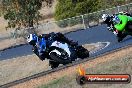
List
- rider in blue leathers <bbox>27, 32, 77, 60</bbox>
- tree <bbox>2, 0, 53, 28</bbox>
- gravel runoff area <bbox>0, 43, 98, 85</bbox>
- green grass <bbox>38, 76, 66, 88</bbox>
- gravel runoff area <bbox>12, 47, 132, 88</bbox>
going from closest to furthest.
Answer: green grass <bbox>38, 76, 66, 88</bbox>
gravel runoff area <bbox>12, 47, 132, 88</bbox>
rider in blue leathers <bbox>27, 32, 77, 60</bbox>
gravel runoff area <bbox>0, 43, 98, 85</bbox>
tree <bbox>2, 0, 53, 28</bbox>

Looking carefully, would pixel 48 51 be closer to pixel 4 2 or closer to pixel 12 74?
pixel 12 74

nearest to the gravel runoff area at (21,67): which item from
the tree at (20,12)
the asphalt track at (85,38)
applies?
A: the asphalt track at (85,38)

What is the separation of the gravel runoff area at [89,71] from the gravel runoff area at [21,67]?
5.50 m

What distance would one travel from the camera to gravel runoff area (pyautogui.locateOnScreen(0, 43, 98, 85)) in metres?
26.0

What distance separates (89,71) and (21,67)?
9397 mm

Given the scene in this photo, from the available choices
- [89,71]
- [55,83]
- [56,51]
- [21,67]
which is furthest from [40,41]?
[21,67]

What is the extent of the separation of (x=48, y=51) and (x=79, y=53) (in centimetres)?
194

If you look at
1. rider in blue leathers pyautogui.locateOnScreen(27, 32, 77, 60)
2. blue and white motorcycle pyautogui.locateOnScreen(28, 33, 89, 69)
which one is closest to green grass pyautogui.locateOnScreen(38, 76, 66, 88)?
blue and white motorcycle pyautogui.locateOnScreen(28, 33, 89, 69)

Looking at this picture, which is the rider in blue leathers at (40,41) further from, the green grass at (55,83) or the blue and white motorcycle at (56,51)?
the green grass at (55,83)

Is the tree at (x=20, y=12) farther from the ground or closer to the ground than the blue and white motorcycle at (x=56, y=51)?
closer to the ground

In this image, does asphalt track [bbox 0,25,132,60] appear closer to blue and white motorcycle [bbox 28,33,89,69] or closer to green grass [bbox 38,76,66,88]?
blue and white motorcycle [bbox 28,33,89,69]

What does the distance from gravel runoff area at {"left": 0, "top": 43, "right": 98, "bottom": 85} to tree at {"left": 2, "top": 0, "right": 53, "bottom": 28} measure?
43.6 ft

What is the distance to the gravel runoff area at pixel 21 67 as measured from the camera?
26.0 metres

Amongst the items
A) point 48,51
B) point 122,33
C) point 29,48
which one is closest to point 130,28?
point 122,33
